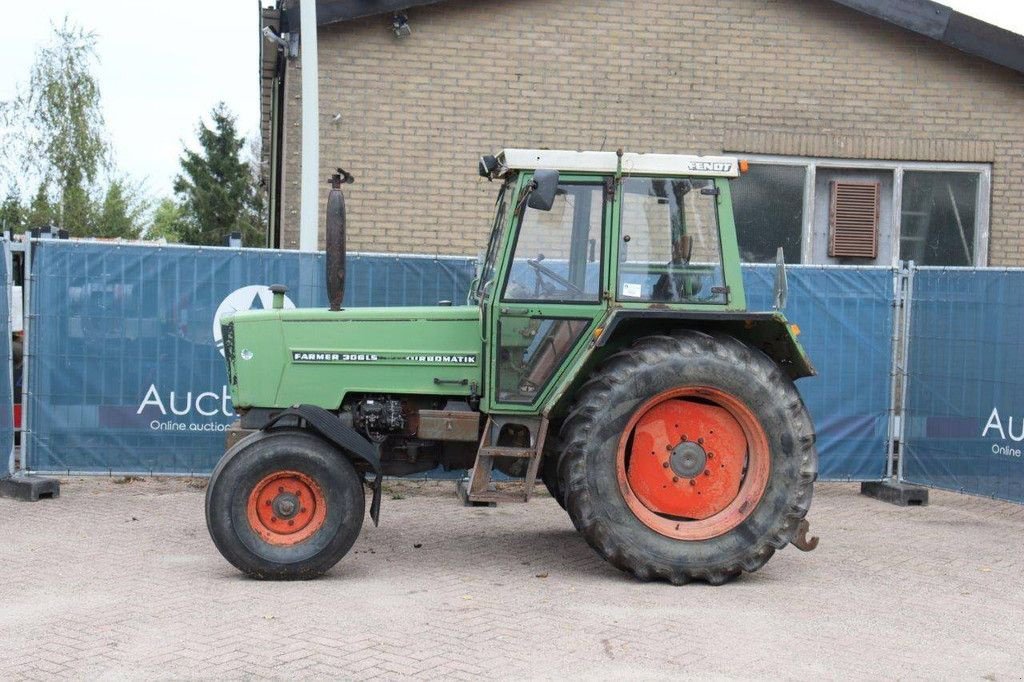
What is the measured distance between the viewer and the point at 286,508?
287 inches

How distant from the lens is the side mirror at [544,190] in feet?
23.3

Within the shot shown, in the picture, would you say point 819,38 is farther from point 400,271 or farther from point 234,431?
point 234,431

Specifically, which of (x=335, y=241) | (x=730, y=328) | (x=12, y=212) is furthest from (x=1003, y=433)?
(x=12, y=212)

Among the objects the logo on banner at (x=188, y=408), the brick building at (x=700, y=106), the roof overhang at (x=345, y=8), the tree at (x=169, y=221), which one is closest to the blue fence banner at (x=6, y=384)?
the logo on banner at (x=188, y=408)

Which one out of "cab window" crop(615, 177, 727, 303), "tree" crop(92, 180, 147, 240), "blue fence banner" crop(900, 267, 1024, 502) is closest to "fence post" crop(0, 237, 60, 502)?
"cab window" crop(615, 177, 727, 303)

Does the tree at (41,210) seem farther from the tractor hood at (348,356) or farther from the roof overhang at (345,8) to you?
the tractor hood at (348,356)

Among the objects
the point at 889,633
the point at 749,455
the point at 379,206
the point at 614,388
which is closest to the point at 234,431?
the point at 614,388

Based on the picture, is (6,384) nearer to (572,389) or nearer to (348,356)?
(348,356)

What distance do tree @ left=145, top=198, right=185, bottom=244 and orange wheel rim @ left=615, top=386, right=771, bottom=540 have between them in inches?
1911

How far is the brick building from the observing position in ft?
40.9

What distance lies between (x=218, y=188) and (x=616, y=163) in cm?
5294

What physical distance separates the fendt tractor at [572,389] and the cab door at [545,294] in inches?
0.5

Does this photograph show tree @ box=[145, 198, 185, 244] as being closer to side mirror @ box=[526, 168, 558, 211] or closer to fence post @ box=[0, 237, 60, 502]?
fence post @ box=[0, 237, 60, 502]

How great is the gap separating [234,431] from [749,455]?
10.5 ft
